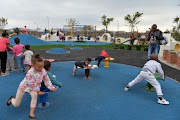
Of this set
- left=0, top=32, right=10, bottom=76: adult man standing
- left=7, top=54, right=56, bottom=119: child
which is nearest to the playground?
left=7, top=54, right=56, bottom=119: child

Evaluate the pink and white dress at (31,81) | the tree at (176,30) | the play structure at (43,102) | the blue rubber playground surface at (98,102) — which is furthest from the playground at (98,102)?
the tree at (176,30)

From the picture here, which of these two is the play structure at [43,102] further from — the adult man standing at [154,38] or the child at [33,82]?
the adult man standing at [154,38]

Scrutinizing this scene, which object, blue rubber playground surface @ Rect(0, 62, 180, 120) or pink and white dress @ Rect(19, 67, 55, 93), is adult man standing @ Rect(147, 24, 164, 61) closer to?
blue rubber playground surface @ Rect(0, 62, 180, 120)

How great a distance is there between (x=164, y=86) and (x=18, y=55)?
5993mm

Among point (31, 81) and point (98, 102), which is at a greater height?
point (31, 81)

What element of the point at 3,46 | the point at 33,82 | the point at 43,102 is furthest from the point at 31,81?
the point at 3,46

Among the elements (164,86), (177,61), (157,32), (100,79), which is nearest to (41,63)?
(100,79)

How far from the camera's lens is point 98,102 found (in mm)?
4191

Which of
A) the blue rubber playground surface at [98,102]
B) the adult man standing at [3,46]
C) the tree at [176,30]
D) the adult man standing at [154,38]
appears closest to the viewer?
the blue rubber playground surface at [98,102]

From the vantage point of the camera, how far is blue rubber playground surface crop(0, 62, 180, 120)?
3488mm

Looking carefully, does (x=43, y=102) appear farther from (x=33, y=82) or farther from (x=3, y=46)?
(x=3, y=46)

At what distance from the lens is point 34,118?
10.6 ft

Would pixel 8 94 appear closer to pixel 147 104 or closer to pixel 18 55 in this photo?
pixel 18 55

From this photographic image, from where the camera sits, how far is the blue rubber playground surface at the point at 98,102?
3.49 metres
